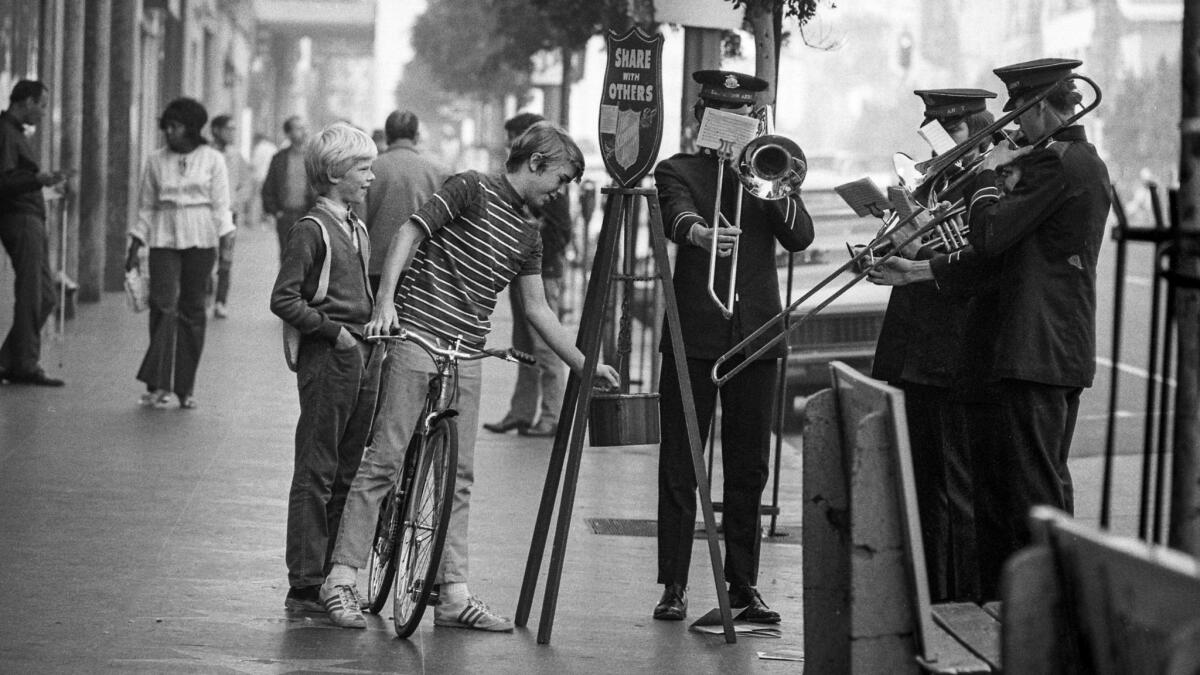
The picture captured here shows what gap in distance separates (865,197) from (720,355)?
0.80 m

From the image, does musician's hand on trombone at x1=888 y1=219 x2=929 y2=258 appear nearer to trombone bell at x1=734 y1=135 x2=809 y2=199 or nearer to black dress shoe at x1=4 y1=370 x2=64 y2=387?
trombone bell at x1=734 y1=135 x2=809 y2=199

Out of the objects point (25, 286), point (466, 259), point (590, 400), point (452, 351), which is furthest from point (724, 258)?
point (25, 286)

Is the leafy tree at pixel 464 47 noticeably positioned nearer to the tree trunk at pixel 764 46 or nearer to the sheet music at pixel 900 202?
the tree trunk at pixel 764 46

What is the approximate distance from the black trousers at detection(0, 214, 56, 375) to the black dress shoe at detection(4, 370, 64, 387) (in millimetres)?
22

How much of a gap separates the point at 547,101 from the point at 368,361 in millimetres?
18580

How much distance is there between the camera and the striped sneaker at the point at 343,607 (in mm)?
6527

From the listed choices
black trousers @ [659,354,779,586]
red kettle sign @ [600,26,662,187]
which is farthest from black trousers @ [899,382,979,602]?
red kettle sign @ [600,26,662,187]

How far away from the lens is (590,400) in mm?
6715

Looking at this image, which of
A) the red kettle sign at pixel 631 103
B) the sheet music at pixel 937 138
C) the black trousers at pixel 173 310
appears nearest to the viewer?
the red kettle sign at pixel 631 103

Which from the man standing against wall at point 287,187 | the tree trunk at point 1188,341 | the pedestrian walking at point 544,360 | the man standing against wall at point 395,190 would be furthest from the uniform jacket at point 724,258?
the man standing against wall at point 287,187

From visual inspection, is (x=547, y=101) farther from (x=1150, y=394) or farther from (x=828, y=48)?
(x=1150, y=394)

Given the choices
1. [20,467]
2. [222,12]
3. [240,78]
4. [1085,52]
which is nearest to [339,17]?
[240,78]

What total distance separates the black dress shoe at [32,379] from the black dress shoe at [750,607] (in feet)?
23.1

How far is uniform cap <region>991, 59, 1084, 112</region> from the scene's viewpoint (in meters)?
6.42
